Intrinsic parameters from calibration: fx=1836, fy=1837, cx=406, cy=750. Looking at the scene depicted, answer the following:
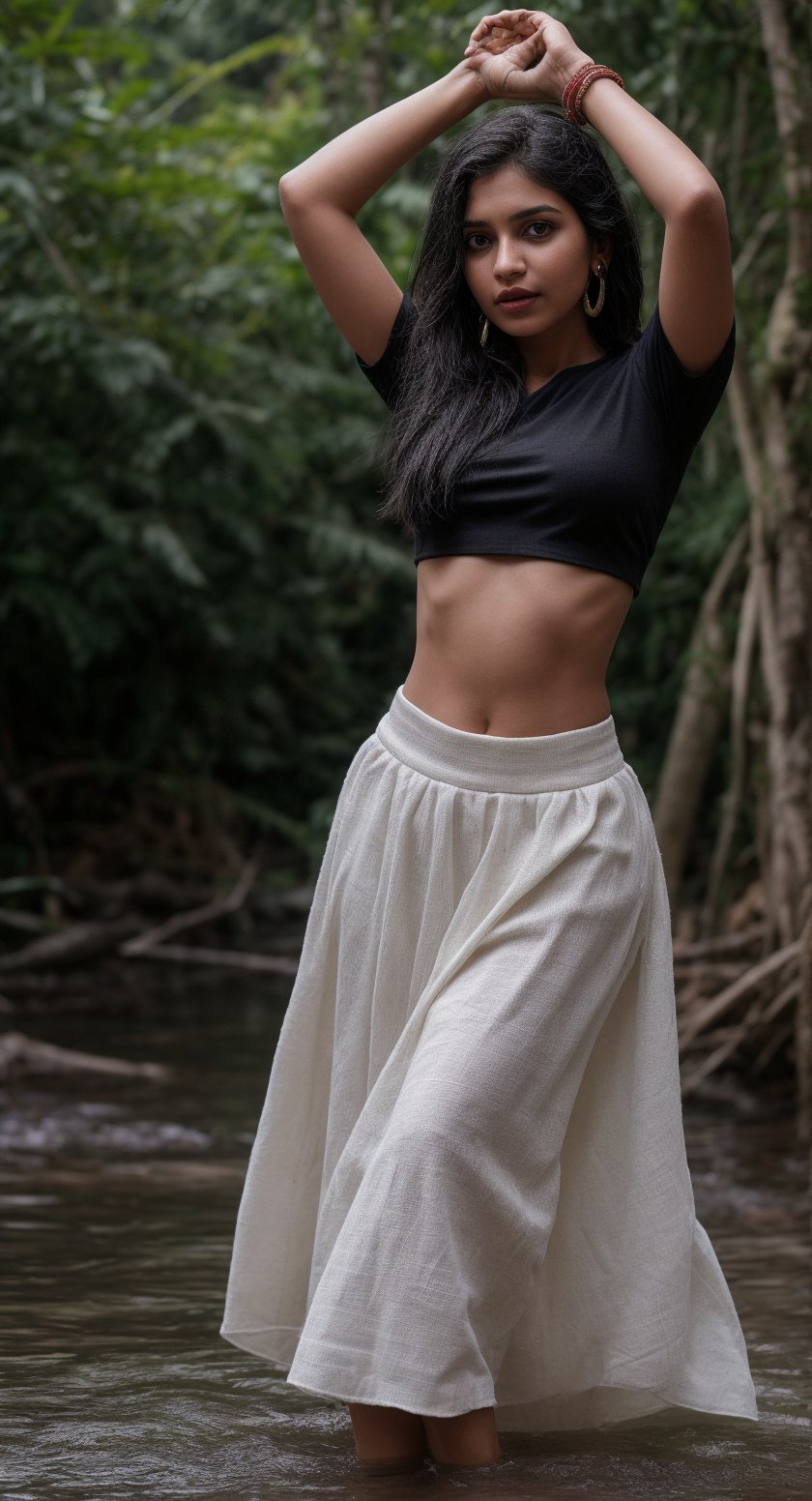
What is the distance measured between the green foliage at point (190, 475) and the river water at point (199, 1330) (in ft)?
8.25

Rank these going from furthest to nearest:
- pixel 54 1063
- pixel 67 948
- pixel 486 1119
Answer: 1. pixel 67 948
2. pixel 54 1063
3. pixel 486 1119

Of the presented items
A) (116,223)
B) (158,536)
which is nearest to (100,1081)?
(158,536)

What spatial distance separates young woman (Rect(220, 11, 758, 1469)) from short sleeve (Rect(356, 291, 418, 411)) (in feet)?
0.19

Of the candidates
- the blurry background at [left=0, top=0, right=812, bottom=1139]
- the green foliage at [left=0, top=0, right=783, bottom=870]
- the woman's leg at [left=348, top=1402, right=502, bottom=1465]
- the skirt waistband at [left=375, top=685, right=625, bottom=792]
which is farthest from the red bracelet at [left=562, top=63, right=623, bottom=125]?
the green foliage at [left=0, top=0, right=783, bottom=870]

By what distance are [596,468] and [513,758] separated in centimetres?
41

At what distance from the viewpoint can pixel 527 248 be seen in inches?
100

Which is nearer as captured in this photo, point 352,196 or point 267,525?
point 352,196

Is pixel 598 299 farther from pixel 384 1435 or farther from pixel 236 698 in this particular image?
pixel 236 698

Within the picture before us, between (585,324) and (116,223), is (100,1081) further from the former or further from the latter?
(116,223)

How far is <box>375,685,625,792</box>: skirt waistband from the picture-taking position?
8.22ft

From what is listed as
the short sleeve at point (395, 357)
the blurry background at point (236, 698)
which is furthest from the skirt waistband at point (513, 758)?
the blurry background at point (236, 698)

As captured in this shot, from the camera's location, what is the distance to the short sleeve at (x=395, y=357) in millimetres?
2766

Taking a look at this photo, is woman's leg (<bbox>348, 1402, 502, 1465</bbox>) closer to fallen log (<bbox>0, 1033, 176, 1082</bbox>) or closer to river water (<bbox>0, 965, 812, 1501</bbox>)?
river water (<bbox>0, 965, 812, 1501</bbox>)

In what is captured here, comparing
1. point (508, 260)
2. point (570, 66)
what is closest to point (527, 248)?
point (508, 260)
